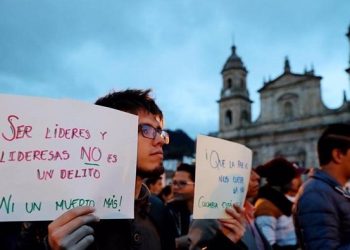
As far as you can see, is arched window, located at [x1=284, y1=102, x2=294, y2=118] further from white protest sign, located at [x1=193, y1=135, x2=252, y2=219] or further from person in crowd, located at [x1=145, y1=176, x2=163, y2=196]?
white protest sign, located at [x1=193, y1=135, x2=252, y2=219]

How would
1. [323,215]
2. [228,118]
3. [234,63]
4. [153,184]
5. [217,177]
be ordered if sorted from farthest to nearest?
[234,63] → [228,118] → [153,184] → [323,215] → [217,177]

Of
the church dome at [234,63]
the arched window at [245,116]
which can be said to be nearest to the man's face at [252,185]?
the arched window at [245,116]

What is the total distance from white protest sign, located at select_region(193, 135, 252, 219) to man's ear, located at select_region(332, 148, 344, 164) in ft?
2.03

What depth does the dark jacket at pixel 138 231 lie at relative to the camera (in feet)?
4.85

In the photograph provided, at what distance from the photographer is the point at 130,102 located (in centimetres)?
188

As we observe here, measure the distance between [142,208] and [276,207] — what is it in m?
2.33

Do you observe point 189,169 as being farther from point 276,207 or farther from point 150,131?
point 150,131

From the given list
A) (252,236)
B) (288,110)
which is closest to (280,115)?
(288,110)

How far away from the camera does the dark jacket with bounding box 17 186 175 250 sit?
148 cm

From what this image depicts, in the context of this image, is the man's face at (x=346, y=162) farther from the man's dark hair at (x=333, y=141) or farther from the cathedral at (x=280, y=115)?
the cathedral at (x=280, y=115)

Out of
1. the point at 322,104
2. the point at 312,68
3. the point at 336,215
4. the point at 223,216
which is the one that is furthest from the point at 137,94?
the point at 312,68

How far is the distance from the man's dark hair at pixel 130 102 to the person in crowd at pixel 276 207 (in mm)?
2103

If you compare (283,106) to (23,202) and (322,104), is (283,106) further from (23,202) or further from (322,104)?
(23,202)

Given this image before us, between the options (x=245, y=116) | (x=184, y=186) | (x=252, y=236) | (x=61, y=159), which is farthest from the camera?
(x=245, y=116)
